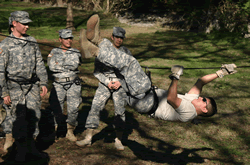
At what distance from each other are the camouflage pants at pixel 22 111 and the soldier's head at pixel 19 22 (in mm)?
908

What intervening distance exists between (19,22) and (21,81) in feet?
3.32

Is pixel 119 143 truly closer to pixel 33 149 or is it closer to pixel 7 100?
pixel 33 149

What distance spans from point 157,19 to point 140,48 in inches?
384

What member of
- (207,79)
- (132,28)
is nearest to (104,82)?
(207,79)

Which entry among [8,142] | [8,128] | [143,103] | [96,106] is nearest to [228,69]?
[143,103]

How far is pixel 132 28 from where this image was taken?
22.5 m

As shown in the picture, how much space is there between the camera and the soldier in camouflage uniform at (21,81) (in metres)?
3.96

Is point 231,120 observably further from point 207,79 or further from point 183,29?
point 183,29

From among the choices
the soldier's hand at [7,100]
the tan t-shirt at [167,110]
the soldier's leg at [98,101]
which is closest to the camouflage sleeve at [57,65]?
the soldier's leg at [98,101]

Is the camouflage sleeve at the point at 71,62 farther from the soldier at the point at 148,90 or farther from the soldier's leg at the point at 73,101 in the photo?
the soldier at the point at 148,90

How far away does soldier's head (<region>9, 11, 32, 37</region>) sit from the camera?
3.94 m

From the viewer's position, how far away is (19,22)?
3.96 metres

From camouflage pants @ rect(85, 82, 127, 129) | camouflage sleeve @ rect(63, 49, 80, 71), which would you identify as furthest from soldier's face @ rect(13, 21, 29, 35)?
camouflage pants @ rect(85, 82, 127, 129)

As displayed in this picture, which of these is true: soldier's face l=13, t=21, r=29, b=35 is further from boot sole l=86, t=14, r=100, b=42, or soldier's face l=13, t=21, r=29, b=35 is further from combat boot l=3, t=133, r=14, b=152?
combat boot l=3, t=133, r=14, b=152
